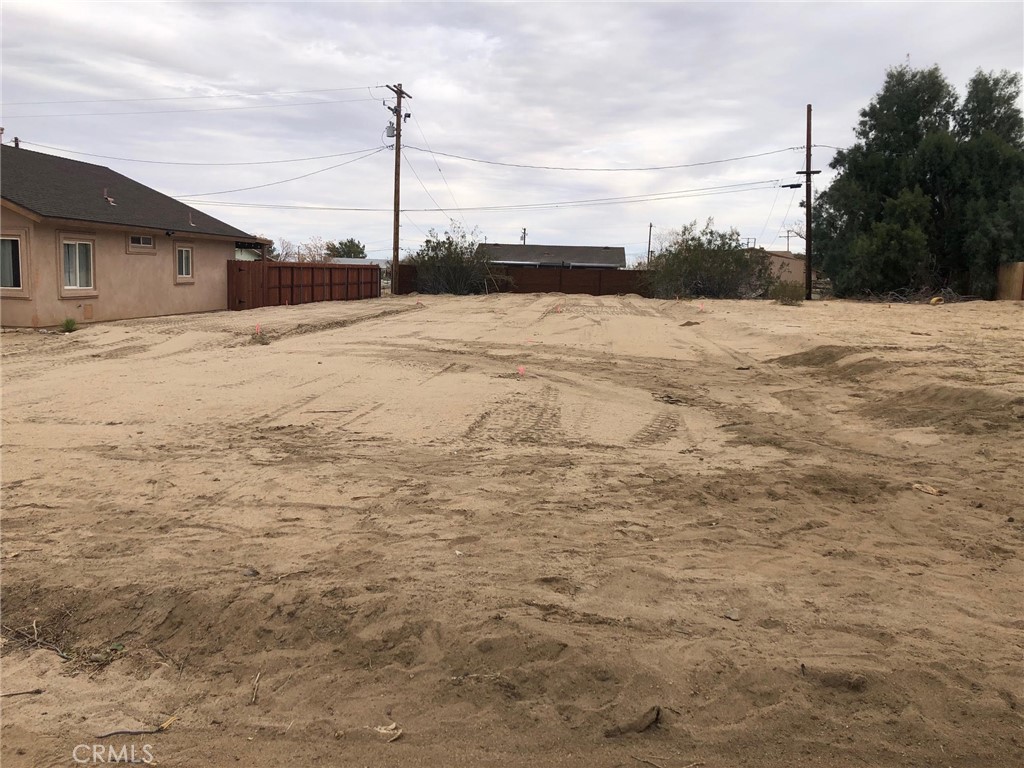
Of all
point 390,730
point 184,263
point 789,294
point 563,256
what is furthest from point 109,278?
point 563,256

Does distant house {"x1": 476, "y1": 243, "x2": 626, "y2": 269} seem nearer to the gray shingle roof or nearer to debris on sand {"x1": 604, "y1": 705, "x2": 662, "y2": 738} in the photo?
the gray shingle roof

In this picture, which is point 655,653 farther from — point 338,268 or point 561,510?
point 338,268

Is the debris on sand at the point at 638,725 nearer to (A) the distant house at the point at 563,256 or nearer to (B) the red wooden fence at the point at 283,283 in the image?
(B) the red wooden fence at the point at 283,283

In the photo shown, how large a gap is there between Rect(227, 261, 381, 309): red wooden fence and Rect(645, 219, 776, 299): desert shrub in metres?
17.3

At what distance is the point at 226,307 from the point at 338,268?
7.22m

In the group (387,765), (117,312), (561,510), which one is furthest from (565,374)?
(117,312)

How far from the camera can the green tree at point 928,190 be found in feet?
111

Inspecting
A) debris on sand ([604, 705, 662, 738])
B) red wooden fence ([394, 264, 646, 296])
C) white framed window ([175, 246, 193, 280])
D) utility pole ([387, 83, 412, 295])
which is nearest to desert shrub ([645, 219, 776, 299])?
red wooden fence ([394, 264, 646, 296])

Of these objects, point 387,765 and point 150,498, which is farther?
point 150,498

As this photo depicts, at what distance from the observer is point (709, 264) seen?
3994cm

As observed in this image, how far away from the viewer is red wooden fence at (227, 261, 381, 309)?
27594 millimetres

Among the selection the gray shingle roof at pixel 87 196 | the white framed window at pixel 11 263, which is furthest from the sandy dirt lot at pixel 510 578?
the gray shingle roof at pixel 87 196

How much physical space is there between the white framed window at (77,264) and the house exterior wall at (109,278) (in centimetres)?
15

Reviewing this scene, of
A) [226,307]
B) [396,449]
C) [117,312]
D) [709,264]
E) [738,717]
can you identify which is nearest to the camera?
[738,717]
